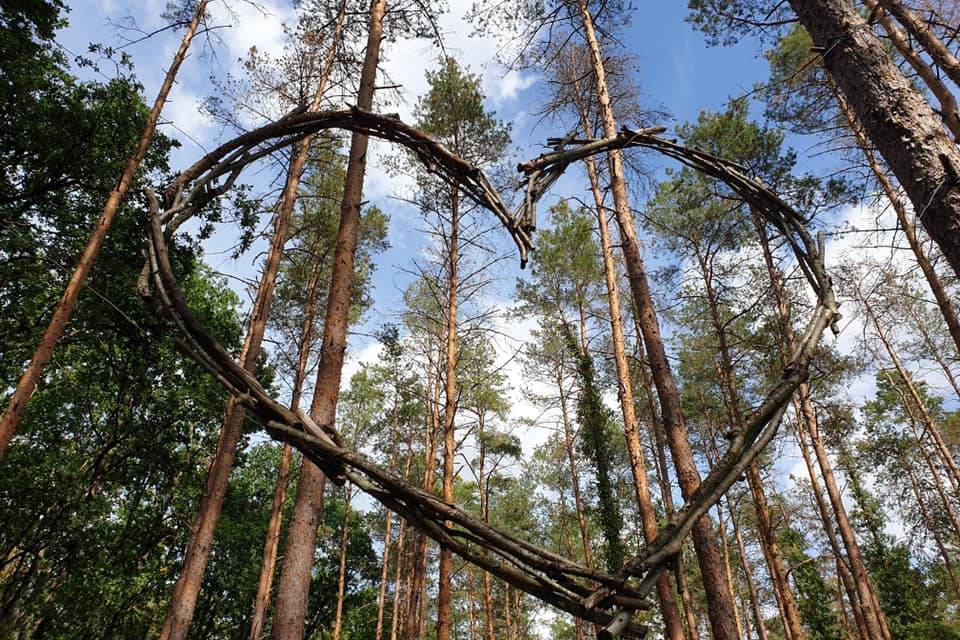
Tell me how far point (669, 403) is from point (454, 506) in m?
5.53

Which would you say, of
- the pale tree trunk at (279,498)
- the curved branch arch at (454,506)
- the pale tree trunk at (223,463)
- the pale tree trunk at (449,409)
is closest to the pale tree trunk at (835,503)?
the pale tree trunk at (449,409)

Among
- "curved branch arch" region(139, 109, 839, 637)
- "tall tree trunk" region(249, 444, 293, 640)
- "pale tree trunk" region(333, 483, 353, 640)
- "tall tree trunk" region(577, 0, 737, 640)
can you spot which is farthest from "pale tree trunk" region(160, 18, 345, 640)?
"pale tree trunk" region(333, 483, 353, 640)

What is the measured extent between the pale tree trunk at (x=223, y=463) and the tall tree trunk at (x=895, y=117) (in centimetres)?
386

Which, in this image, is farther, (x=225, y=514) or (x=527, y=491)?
(x=527, y=491)

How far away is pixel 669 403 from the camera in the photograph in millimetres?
5559

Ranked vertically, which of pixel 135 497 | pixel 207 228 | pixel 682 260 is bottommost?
pixel 135 497

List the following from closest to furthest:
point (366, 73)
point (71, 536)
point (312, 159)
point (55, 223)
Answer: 1. point (366, 73)
2. point (55, 223)
3. point (312, 159)
4. point (71, 536)

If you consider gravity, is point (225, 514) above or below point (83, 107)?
below

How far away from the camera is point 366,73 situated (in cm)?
503

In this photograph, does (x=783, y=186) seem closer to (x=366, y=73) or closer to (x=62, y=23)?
(x=366, y=73)

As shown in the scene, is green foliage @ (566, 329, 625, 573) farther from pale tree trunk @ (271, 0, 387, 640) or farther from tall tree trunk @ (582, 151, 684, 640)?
pale tree trunk @ (271, 0, 387, 640)

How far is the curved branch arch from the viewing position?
0.55 meters

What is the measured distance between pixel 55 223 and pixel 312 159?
434 cm

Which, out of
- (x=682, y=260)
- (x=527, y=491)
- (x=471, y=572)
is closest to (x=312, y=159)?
(x=682, y=260)
